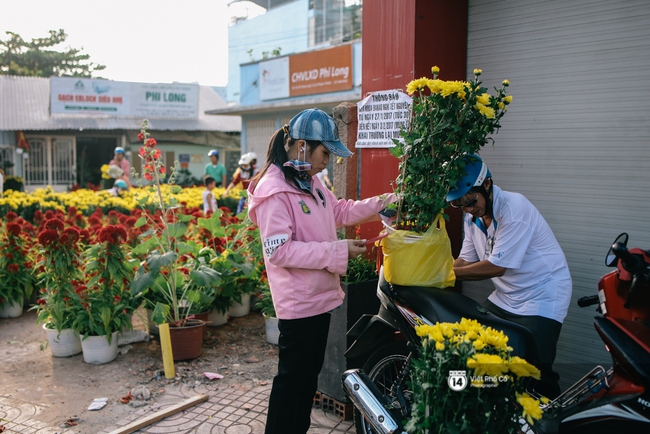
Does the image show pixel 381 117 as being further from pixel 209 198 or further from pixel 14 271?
pixel 209 198

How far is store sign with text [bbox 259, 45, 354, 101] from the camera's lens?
59.7 feet

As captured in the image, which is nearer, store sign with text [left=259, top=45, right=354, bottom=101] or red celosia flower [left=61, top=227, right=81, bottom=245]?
red celosia flower [left=61, top=227, right=81, bottom=245]

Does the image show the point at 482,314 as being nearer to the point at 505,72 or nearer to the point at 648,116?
the point at 648,116

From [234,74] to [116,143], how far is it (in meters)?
8.36

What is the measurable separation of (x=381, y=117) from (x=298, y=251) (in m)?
2.08

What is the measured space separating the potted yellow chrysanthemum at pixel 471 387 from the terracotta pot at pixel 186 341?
347 cm

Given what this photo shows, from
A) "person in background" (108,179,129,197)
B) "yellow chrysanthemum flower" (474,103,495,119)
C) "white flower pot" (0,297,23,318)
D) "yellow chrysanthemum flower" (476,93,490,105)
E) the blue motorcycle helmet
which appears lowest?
"white flower pot" (0,297,23,318)

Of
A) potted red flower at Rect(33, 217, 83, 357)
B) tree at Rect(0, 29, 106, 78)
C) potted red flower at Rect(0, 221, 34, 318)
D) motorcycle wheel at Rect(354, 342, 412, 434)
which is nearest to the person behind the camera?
motorcycle wheel at Rect(354, 342, 412, 434)

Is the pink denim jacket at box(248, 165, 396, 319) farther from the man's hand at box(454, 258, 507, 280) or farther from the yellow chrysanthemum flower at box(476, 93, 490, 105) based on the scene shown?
the yellow chrysanthemum flower at box(476, 93, 490, 105)

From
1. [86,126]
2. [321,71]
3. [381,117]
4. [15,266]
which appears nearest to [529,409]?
[381,117]

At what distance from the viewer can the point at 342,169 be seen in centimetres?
501

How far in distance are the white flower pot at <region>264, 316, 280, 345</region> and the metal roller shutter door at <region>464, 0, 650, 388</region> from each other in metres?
2.28

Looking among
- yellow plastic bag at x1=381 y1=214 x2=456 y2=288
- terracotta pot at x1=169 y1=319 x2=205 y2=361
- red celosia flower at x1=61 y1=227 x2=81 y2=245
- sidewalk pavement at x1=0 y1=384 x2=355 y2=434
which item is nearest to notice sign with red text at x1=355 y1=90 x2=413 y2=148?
yellow plastic bag at x1=381 y1=214 x2=456 y2=288

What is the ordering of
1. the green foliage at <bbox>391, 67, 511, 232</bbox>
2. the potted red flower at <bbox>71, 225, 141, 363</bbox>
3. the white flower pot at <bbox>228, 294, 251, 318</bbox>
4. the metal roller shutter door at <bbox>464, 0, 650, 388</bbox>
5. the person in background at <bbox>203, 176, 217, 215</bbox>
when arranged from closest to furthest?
the green foliage at <bbox>391, 67, 511, 232</bbox>
the metal roller shutter door at <bbox>464, 0, 650, 388</bbox>
the potted red flower at <bbox>71, 225, 141, 363</bbox>
the white flower pot at <bbox>228, 294, 251, 318</bbox>
the person in background at <bbox>203, 176, 217, 215</bbox>
